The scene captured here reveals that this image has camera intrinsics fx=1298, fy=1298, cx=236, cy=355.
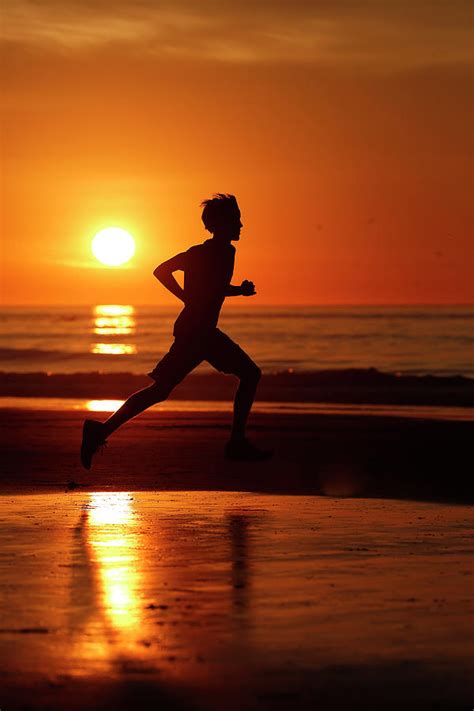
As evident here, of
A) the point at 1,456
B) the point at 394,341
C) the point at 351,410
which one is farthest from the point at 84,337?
the point at 1,456

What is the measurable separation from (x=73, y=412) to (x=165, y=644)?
59.3ft

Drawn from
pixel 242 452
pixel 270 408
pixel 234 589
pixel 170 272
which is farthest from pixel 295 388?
pixel 234 589

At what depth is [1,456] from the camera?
1391 cm

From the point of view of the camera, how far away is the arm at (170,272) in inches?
392

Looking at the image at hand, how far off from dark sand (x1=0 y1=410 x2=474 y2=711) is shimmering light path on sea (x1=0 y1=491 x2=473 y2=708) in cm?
1

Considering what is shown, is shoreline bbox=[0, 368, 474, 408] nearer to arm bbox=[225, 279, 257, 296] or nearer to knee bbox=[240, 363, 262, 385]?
knee bbox=[240, 363, 262, 385]

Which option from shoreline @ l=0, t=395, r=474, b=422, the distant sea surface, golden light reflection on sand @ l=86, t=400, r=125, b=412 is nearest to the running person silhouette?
shoreline @ l=0, t=395, r=474, b=422

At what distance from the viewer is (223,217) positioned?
9891mm

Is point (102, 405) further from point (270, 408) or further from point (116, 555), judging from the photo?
point (116, 555)

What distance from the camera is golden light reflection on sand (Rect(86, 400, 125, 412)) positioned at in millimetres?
24438

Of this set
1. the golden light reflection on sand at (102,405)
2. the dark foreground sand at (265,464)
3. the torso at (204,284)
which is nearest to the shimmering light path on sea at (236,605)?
the torso at (204,284)

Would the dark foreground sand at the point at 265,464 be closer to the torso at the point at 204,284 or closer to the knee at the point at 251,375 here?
the knee at the point at 251,375

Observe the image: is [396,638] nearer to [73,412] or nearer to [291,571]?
[291,571]

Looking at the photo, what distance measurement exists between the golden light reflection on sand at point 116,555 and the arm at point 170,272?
1656mm
